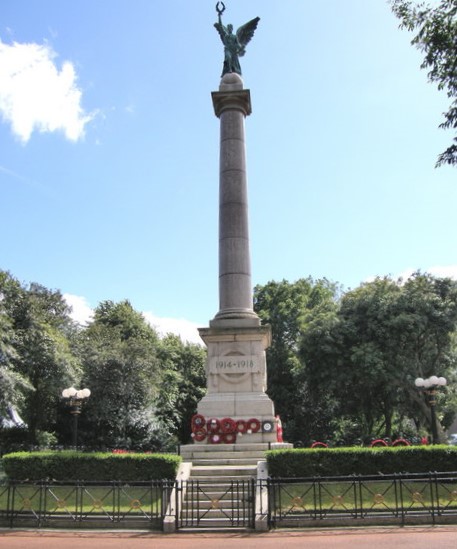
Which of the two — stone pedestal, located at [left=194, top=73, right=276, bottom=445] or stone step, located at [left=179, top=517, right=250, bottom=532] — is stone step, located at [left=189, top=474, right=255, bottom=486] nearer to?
stone step, located at [left=179, top=517, right=250, bottom=532]

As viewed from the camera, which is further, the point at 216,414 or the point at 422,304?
the point at 422,304

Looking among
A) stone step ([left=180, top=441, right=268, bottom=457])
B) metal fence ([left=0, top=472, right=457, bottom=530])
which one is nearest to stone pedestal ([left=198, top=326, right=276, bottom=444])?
stone step ([left=180, top=441, right=268, bottom=457])

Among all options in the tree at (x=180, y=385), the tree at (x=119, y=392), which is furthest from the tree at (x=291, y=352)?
the tree at (x=119, y=392)

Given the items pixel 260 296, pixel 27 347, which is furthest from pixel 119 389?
pixel 260 296

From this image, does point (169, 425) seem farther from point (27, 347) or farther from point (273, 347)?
point (27, 347)

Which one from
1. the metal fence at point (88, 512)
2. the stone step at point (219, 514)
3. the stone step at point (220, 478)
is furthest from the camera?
the stone step at point (220, 478)

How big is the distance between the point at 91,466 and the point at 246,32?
19.8 metres

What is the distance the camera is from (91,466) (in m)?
15.7

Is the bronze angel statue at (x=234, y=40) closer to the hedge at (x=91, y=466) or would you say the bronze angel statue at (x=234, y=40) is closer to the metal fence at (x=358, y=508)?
the hedge at (x=91, y=466)

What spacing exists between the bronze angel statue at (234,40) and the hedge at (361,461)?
16768mm

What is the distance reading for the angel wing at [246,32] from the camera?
25.3m

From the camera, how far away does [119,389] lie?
117 feet

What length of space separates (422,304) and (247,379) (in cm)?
1580

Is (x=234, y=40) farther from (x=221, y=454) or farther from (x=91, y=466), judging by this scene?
(x=91, y=466)
